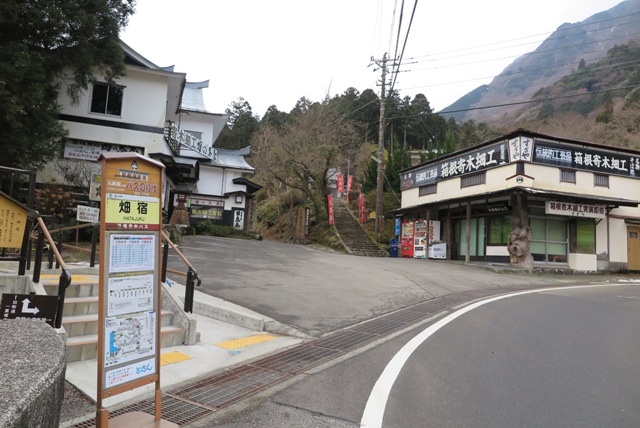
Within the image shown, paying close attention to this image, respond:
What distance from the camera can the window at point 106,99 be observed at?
1856 centimetres

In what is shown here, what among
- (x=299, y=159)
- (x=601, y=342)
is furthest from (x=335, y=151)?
(x=601, y=342)

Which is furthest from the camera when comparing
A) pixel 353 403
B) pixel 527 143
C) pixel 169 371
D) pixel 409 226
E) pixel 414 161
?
pixel 414 161

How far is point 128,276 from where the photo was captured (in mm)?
3383

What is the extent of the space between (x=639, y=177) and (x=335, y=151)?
17.1m

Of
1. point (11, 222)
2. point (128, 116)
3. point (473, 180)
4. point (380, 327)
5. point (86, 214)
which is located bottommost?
point (380, 327)

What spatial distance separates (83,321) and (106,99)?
16500mm

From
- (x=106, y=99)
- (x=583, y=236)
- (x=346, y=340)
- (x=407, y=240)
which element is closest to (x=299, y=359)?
(x=346, y=340)

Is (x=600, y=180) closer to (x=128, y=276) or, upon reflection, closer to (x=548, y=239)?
(x=548, y=239)

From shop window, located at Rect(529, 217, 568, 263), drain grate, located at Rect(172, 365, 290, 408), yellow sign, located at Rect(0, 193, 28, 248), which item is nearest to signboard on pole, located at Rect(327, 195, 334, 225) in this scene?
shop window, located at Rect(529, 217, 568, 263)

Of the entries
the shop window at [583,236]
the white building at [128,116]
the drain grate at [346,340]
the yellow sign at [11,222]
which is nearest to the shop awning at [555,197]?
the shop window at [583,236]

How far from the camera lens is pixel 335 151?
2798cm

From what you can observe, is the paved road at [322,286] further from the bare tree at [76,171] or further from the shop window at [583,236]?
the bare tree at [76,171]

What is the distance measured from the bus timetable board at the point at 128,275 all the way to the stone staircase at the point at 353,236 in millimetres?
21917

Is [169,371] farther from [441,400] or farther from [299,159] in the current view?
[299,159]
